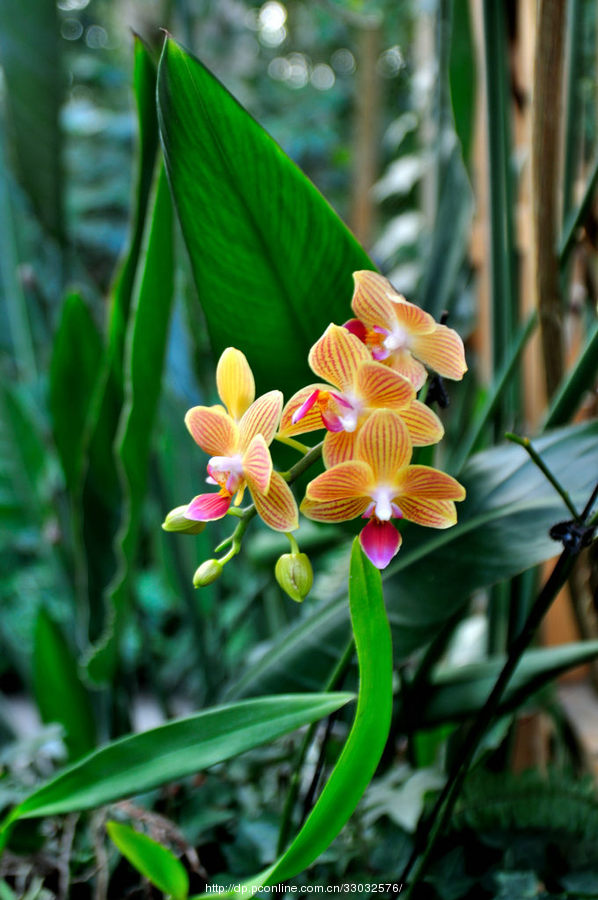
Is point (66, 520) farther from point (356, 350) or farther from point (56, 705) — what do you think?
point (356, 350)

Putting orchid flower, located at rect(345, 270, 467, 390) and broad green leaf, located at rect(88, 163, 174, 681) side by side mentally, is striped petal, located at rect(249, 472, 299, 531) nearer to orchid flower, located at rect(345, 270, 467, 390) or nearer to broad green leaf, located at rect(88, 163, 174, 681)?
orchid flower, located at rect(345, 270, 467, 390)

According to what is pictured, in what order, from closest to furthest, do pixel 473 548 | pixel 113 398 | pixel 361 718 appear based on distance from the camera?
pixel 361 718, pixel 473 548, pixel 113 398

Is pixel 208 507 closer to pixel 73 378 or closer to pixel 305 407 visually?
pixel 305 407

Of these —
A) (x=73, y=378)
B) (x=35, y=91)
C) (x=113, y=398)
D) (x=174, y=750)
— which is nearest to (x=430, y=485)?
(x=174, y=750)

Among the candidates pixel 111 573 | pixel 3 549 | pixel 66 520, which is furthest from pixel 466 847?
pixel 3 549

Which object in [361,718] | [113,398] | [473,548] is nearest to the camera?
[361,718]

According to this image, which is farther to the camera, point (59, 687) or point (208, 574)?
point (59, 687)

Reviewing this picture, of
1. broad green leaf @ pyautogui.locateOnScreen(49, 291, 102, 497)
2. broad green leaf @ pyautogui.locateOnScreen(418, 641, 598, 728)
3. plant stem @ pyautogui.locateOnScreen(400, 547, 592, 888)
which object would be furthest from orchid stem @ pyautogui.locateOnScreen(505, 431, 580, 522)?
broad green leaf @ pyautogui.locateOnScreen(49, 291, 102, 497)

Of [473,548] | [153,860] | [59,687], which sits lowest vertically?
[59,687]
